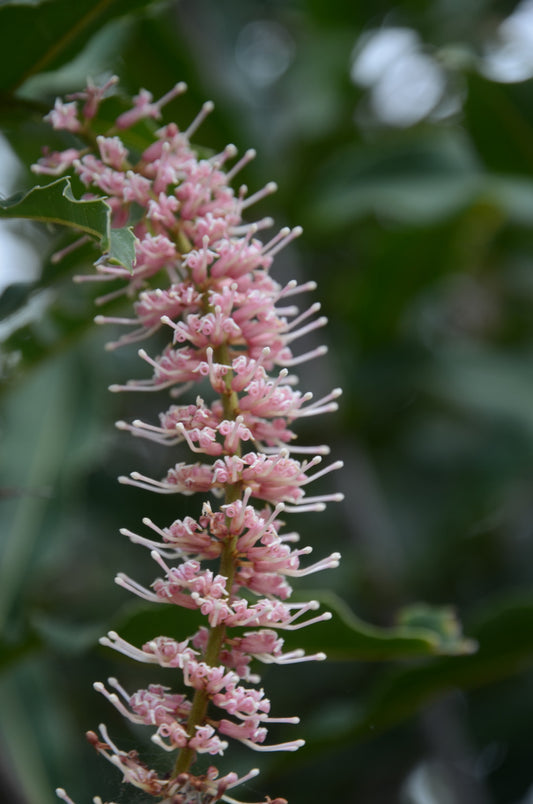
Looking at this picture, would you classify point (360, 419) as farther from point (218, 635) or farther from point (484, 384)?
point (218, 635)

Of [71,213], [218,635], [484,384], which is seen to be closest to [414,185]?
[484,384]

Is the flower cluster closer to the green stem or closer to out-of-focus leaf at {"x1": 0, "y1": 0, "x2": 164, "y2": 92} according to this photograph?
the green stem

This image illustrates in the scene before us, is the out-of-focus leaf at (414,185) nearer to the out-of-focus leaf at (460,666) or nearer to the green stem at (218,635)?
the out-of-focus leaf at (460,666)

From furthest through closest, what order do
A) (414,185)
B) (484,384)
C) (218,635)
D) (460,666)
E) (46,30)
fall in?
(484,384) → (414,185) → (460,666) → (46,30) → (218,635)

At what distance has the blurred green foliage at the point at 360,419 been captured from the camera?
187cm

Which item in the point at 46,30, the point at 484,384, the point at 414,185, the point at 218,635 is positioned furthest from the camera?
the point at 484,384

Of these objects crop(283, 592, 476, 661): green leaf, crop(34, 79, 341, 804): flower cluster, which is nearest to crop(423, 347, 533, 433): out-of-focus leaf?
crop(283, 592, 476, 661): green leaf

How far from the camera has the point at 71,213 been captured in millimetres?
1003

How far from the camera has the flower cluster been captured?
91 centimetres

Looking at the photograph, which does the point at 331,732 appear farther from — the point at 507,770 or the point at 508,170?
the point at 508,170

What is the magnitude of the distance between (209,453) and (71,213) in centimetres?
31

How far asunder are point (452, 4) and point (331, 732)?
2610 millimetres

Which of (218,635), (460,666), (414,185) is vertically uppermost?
(414,185)

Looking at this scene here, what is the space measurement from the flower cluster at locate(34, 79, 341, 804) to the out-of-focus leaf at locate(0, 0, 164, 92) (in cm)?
16
